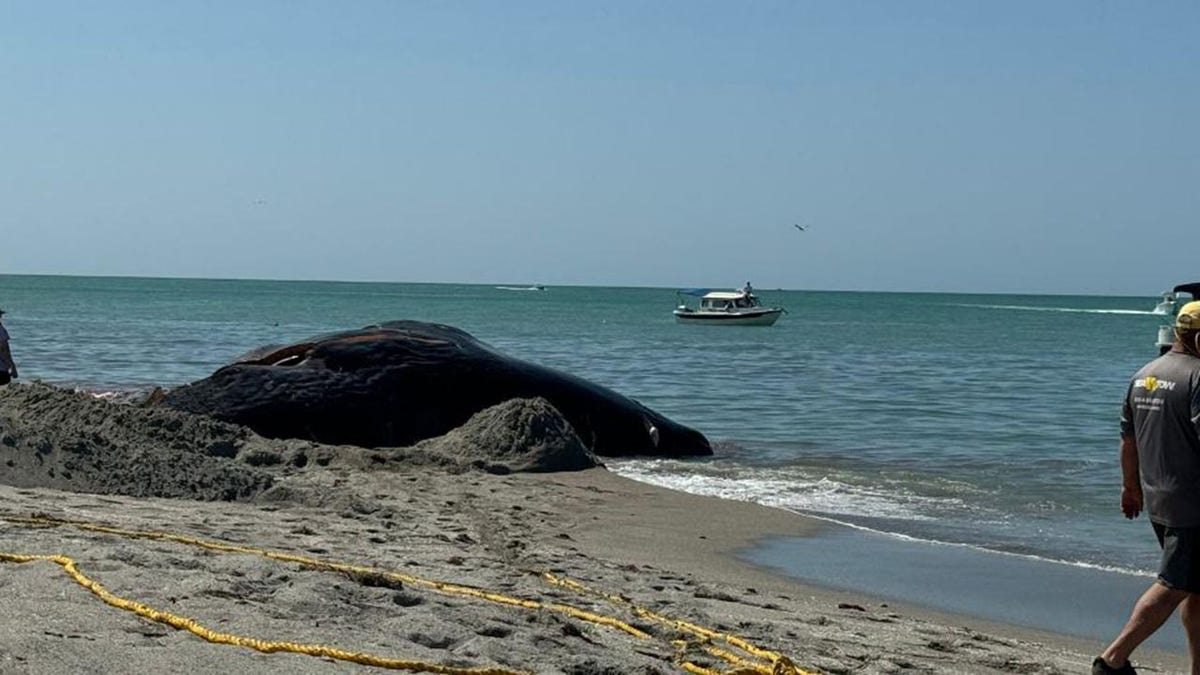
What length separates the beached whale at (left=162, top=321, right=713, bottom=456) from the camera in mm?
14961

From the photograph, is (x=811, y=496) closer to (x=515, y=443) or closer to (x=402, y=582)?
(x=515, y=443)

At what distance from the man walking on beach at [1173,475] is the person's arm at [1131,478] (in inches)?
2.1

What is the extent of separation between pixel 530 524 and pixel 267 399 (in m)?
5.17

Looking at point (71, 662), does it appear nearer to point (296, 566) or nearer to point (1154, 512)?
point (296, 566)

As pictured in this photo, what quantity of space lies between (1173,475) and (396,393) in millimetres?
10311

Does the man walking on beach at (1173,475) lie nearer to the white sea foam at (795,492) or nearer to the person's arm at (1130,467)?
the person's arm at (1130,467)

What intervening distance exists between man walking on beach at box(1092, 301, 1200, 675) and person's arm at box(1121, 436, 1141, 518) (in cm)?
5

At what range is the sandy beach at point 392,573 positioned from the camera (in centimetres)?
568

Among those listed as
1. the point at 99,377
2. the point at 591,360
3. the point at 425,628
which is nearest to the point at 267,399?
the point at 425,628

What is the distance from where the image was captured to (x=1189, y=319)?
6.24 m

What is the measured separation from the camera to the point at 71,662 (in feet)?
16.2

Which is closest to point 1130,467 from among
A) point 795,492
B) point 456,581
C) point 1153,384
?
point 1153,384

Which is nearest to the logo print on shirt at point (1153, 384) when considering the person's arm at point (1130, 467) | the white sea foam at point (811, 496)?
the person's arm at point (1130, 467)

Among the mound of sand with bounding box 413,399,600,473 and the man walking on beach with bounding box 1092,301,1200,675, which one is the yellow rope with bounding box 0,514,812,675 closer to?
the man walking on beach with bounding box 1092,301,1200,675
